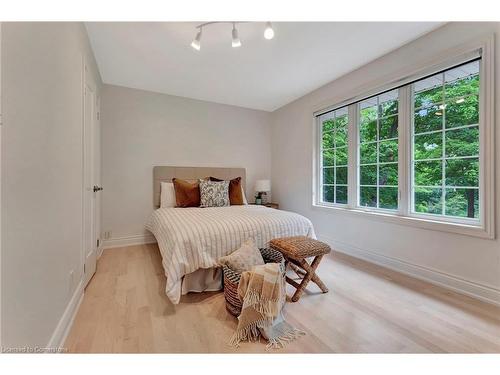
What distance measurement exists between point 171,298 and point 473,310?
2294 millimetres

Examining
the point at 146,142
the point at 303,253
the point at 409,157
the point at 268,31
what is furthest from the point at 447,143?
the point at 146,142

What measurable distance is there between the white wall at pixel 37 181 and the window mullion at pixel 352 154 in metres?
3.03

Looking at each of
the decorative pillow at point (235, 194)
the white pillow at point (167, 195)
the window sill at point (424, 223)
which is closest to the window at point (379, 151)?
the window sill at point (424, 223)

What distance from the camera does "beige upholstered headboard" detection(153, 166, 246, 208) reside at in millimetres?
3549

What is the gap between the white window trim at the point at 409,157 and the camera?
1.79 m

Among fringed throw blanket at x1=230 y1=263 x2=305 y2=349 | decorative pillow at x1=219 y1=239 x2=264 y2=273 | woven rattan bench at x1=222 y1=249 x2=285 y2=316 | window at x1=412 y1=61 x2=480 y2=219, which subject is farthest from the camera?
window at x1=412 y1=61 x2=480 y2=219

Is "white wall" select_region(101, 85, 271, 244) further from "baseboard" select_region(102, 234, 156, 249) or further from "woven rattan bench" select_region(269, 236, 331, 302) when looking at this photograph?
"woven rattan bench" select_region(269, 236, 331, 302)

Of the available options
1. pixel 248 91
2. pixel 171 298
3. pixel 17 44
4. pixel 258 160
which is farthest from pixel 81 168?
pixel 258 160

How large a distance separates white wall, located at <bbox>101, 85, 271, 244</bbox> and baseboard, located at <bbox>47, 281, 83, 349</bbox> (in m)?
1.71

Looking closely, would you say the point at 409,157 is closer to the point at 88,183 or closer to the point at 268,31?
the point at 268,31

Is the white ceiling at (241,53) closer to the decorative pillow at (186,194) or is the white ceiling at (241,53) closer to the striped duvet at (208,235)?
the decorative pillow at (186,194)

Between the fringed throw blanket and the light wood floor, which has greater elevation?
the fringed throw blanket

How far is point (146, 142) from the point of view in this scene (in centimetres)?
350

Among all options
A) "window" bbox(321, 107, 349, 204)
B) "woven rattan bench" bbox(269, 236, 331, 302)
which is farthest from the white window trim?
"woven rattan bench" bbox(269, 236, 331, 302)
